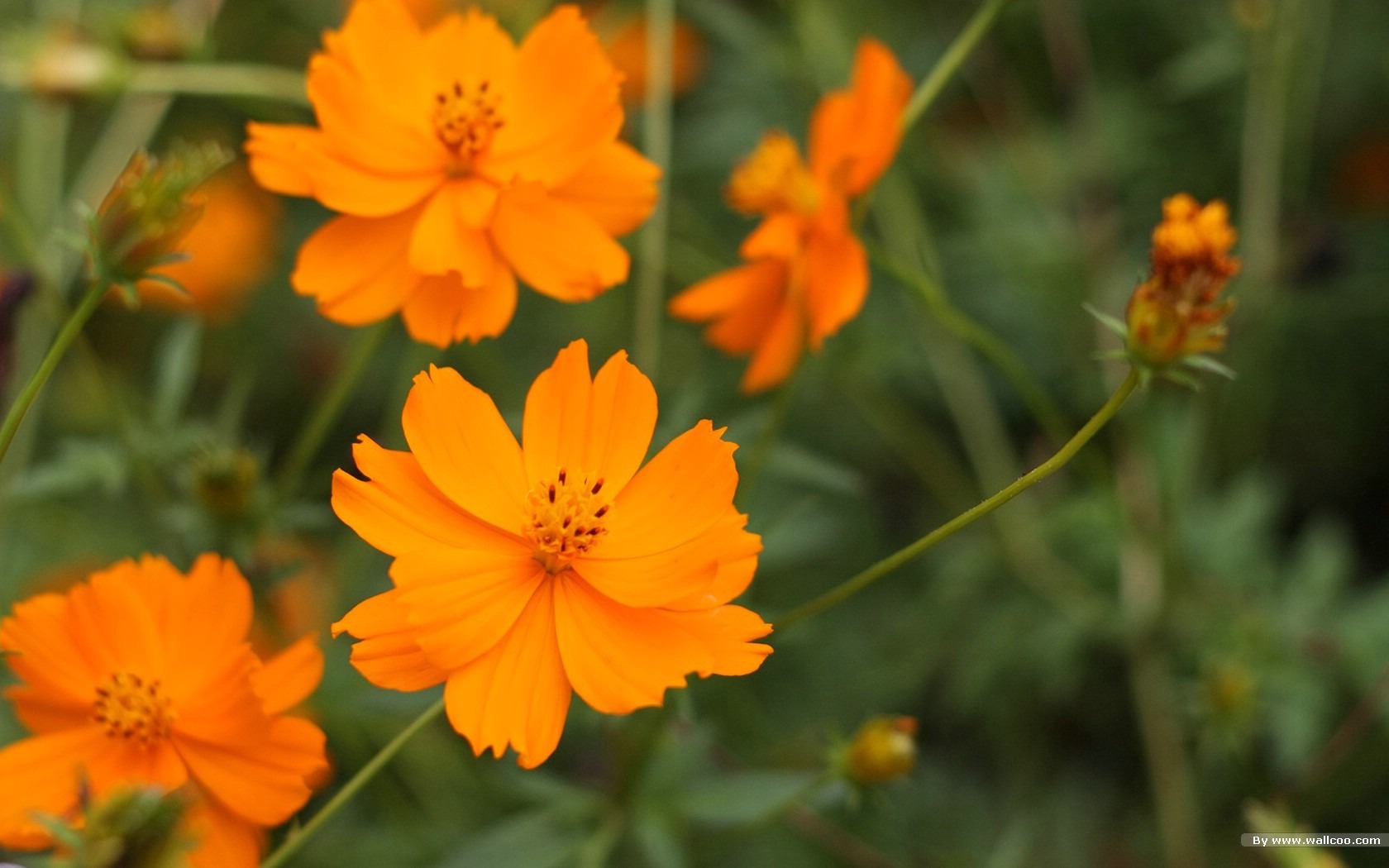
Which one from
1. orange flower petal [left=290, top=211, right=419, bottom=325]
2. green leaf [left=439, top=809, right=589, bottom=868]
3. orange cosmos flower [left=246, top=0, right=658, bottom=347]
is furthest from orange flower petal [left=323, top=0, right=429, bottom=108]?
green leaf [left=439, top=809, right=589, bottom=868]

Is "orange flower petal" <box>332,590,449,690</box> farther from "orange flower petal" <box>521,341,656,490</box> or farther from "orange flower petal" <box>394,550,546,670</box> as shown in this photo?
"orange flower petal" <box>521,341,656,490</box>

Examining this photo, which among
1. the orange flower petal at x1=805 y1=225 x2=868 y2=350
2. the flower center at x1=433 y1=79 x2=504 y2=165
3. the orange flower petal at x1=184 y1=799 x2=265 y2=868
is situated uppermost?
the flower center at x1=433 y1=79 x2=504 y2=165

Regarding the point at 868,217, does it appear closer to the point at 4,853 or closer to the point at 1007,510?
the point at 1007,510

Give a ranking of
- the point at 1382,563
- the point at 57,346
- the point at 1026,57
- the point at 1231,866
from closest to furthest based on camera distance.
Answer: the point at 57,346
the point at 1231,866
the point at 1382,563
the point at 1026,57

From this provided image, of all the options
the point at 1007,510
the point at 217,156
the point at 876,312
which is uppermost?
the point at 876,312

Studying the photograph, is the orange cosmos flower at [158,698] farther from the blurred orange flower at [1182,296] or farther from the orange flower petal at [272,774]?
the blurred orange flower at [1182,296]

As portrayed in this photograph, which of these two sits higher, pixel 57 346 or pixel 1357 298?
pixel 1357 298

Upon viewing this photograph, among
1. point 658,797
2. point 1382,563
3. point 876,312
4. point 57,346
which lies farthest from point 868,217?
point 57,346
